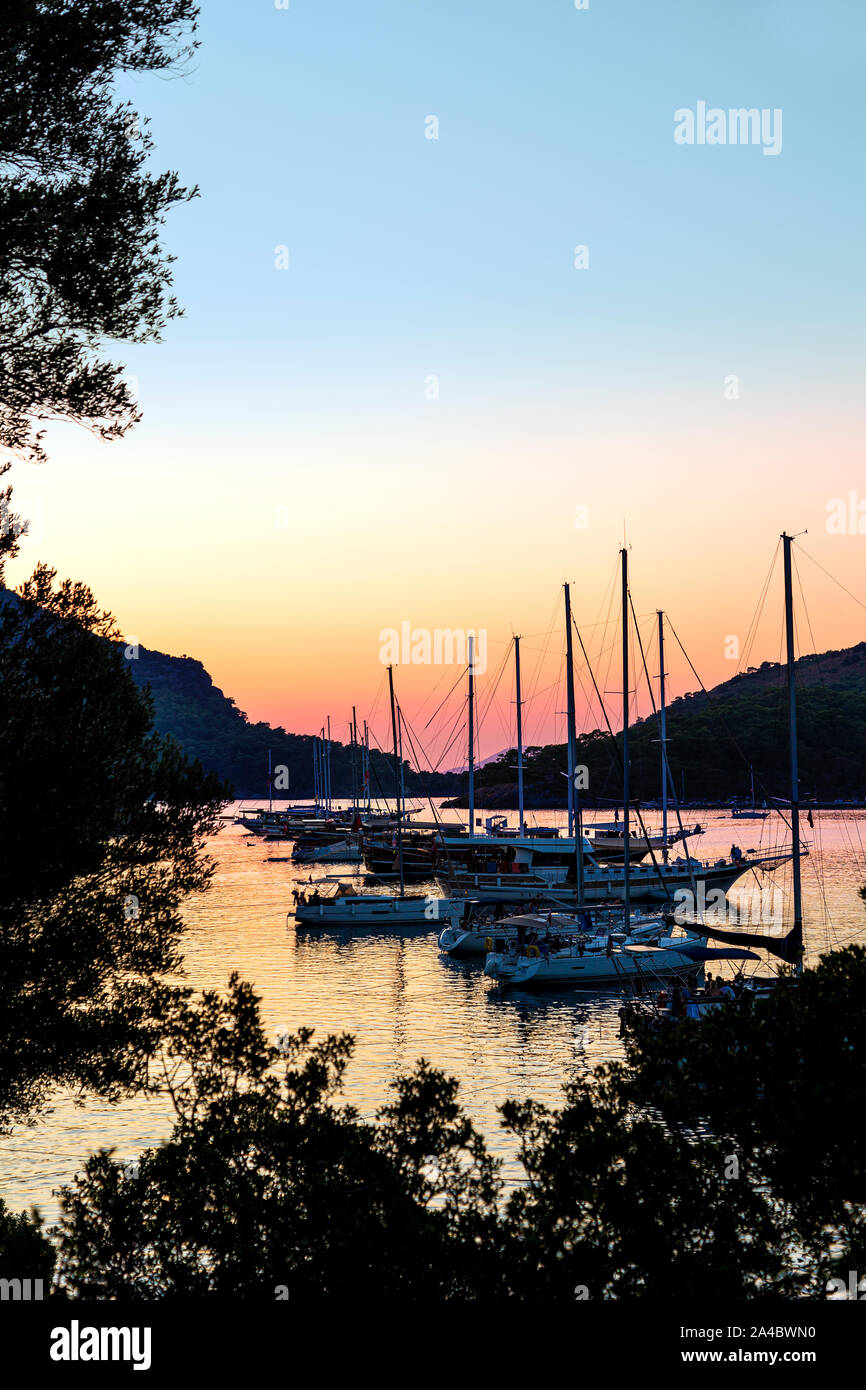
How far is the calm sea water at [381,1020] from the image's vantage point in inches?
1150

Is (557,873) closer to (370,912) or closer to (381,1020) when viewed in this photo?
(370,912)

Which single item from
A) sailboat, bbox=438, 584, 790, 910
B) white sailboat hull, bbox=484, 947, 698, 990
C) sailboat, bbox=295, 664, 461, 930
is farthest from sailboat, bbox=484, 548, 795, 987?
sailboat, bbox=295, 664, 461, 930

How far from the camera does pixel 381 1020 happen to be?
43.5m

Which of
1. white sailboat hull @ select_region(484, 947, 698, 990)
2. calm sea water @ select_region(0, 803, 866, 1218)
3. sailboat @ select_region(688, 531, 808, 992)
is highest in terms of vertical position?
sailboat @ select_region(688, 531, 808, 992)

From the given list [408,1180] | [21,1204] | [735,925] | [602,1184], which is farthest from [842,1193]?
[735,925]

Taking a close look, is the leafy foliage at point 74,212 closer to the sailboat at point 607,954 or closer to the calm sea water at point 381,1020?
the calm sea water at point 381,1020

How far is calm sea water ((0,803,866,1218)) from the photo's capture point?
29.2m

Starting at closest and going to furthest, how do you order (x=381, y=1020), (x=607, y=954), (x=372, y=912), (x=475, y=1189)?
(x=475, y=1189) < (x=381, y=1020) < (x=607, y=954) < (x=372, y=912)

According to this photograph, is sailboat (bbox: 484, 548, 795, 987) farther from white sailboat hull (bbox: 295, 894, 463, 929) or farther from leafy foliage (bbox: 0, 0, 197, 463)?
leafy foliage (bbox: 0, 0, 197, 463)

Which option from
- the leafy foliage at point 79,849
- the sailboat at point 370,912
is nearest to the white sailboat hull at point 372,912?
the sailboat at point 370,912

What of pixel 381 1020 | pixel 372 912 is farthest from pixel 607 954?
pixel 372 912

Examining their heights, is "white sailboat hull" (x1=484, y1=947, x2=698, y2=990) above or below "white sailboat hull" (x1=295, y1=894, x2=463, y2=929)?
above

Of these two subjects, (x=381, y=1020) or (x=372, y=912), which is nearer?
(x=381, y=1020)

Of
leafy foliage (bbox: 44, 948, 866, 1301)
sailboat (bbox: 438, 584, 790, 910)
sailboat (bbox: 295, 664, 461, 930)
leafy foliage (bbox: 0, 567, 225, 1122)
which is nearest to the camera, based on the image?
leafy foliage (bbox: 44, 948, 866, 1301)
